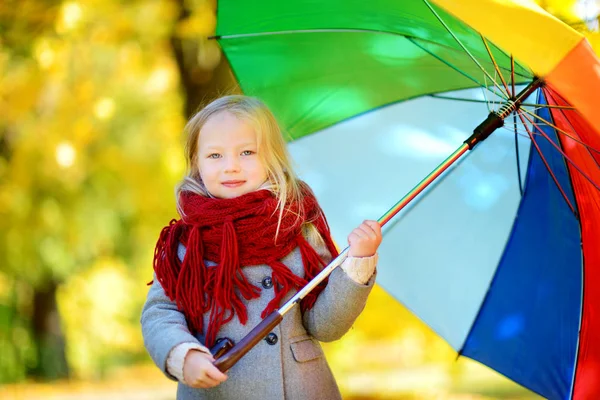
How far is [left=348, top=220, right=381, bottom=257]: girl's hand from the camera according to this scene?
2.16m

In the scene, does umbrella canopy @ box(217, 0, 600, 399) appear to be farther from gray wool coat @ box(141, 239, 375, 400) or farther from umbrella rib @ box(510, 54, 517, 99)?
gray wool coat @ box(141, 239, 375, 400)

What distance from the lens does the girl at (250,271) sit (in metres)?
2.20

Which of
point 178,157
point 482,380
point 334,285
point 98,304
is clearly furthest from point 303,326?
point 98,304

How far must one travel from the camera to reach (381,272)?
312cm

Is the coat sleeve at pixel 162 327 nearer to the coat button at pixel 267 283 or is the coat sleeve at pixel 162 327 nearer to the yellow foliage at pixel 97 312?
the coat button at pixel 267 283

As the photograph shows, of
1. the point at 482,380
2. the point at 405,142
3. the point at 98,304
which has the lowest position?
the point at 405,142

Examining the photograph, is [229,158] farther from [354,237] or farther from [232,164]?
[354,237]

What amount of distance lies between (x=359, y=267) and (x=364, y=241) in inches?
2.9

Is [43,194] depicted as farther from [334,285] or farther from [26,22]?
[334,285]

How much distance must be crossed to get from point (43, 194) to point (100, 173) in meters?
0.59

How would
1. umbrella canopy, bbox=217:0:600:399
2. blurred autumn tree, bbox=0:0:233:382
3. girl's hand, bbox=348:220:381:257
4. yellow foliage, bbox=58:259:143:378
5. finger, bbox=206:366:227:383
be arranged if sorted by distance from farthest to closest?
yellow foliage, bbox=58:259:143:378, blurred autumn tree, bbox=0:0:233:382, umbrella canopy, bbox=217:0:600:399, girl's hand, bbox=348:220:381:257, finger, bbox=206:366:227:383

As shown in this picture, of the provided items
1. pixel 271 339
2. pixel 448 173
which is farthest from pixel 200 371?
pixel 448 173

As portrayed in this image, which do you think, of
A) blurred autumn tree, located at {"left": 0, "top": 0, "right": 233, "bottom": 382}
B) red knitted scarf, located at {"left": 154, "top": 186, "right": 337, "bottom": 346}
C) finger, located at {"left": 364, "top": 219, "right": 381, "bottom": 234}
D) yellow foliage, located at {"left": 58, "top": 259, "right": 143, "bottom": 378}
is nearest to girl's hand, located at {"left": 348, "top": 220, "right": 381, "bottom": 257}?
finger, located at {"left": 364, "top": 219, "right": 381, "bottom": 234}

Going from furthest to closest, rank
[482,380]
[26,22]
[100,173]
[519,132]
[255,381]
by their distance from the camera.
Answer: [100,173] < [482,380] < [26,22] < [519,132] < [255,381]
